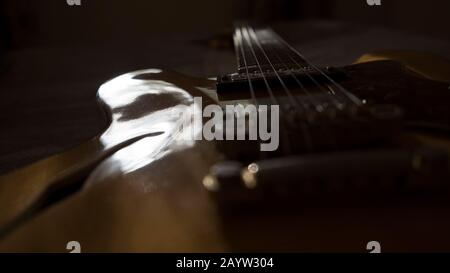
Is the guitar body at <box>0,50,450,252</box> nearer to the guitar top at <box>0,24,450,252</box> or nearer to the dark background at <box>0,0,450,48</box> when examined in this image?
the guitar top at <box>0,24,450,252</box>

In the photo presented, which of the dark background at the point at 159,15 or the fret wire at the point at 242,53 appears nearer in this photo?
the fret wire at the point at 242,53

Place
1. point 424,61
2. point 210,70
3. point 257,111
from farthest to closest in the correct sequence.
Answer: point 210,70 < point 424,61 < point 257,111

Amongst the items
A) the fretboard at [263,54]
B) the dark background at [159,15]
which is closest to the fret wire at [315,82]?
the fretboard at [263,54]

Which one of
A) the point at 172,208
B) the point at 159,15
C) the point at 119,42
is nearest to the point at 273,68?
the point at 172,208

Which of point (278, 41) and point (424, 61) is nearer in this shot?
point (424, 61)

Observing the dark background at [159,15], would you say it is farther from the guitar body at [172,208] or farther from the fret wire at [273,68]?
the guitar body at [172,208]

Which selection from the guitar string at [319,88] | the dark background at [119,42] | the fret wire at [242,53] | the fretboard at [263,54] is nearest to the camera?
the guitar string at [319,88]

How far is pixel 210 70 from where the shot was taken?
1072 millimetres

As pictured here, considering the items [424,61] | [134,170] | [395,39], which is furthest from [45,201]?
[395,39]

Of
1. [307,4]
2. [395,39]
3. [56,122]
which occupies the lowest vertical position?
[56,122]

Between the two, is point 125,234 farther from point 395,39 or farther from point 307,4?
point 307,4

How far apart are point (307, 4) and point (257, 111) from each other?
2.06 metres

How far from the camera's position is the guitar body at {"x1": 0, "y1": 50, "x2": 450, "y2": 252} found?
0.93 ft

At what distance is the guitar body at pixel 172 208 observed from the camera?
0.28 m
